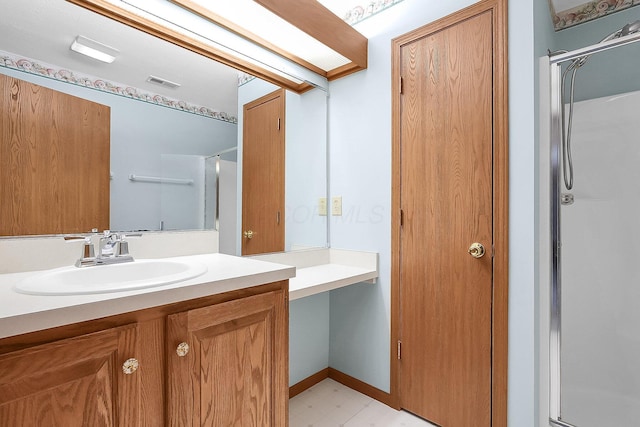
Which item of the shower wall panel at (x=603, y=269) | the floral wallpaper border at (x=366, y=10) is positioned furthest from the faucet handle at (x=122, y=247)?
the shower wall panel at (x=603, y=269)

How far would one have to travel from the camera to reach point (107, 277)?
1087mm

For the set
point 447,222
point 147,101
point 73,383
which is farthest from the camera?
point 447,222

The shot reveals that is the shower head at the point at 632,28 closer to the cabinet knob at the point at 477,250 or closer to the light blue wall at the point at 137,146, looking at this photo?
the cabinet knob at the point at 477,250

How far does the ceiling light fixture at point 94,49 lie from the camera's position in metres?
1.16

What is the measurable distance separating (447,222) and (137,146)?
4.62ft

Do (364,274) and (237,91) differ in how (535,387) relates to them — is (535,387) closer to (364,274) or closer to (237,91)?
(364,274)

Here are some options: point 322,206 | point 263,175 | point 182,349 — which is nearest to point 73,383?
point 182,349

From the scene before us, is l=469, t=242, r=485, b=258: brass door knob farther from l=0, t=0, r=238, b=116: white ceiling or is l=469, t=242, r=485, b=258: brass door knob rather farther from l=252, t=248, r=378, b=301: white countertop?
l=0, t=0, r=238, b=116: white ceiling

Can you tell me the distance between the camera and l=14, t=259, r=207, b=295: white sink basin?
0.79 m

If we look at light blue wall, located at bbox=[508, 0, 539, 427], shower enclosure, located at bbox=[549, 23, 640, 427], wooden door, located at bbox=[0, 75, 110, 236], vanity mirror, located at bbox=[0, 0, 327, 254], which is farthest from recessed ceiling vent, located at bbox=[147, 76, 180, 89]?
shower enclosure, located at bbox=[549, 23, 640, 427]

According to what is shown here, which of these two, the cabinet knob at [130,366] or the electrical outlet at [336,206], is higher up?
the electrical outlet at [336,206]

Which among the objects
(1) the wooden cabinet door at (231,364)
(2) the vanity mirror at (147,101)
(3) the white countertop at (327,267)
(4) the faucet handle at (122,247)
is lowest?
(1) the wooden cabinet door at (231,364)

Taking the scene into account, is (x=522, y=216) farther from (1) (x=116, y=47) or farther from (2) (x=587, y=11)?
(1) (x=116, y=47)

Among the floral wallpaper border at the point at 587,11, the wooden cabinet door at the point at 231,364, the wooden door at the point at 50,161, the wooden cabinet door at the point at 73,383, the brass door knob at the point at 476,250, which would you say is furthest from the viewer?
the floral wallpaper border at the point at 587,11
